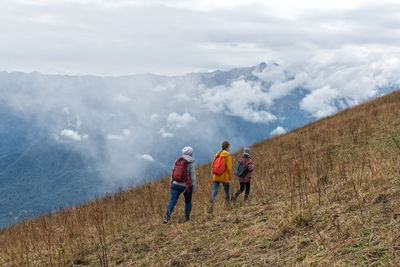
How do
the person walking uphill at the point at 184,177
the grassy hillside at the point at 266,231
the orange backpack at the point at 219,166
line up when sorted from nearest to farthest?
1. the grassy hillside at the point at 266,231
2. the person walking uphill at the point at 184,177
3. the orange backpack at the point at 219,166

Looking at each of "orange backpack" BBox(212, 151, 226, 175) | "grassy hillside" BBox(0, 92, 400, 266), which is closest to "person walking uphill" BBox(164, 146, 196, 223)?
"grassy hillside" BBox(0, 92, 400, 266)

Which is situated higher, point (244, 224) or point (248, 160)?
point (248, 160)

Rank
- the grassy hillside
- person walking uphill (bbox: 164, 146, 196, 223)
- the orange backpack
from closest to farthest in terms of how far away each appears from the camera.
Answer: the grassy hillside < person walking uphill (bbox: 164, 146, 196, 223) < the orange backpack

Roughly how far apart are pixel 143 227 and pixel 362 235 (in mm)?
4952

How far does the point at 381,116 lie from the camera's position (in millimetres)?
14695

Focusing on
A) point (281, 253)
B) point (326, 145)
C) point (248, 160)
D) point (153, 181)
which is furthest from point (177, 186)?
point (153, 181)

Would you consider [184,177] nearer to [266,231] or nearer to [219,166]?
[219,166]

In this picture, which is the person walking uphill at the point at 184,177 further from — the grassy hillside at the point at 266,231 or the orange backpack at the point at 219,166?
the orange backpack at the point at 219,166

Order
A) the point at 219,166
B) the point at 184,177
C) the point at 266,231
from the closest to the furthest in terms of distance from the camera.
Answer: the point at 266,231
the point at 184,177
the point at 219,166

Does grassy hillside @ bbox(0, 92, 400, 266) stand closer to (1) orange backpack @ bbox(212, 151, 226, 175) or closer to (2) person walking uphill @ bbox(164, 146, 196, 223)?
(2) person walking uphill @ bbox(164, 146, 196, 223)

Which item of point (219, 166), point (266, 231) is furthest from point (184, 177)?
point (266, 231)

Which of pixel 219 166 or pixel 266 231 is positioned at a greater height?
pixel 219 166

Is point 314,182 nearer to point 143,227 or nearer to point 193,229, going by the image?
point 193,229

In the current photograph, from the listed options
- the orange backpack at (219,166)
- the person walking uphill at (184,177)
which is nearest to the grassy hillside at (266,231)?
the person walking uphill at (184,177)
